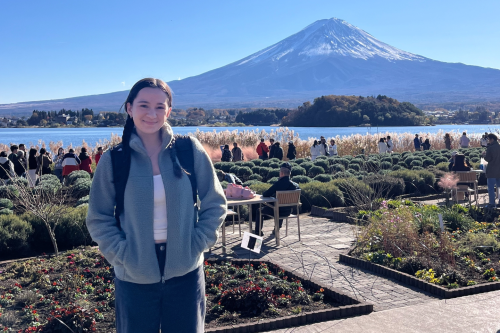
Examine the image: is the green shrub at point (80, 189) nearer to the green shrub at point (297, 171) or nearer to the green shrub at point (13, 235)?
the green shrub at point (13, 235)

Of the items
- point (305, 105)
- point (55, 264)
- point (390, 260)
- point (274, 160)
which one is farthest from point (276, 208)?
point (305, 105)

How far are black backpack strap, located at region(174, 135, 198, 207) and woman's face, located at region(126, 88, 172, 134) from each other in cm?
14

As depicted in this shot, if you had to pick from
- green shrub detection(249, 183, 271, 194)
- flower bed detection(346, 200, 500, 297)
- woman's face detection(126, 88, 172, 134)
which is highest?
woman's face detection(126, 88, 172, 134)

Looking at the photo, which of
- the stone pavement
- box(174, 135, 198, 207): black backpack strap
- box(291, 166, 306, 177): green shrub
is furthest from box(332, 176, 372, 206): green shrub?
box(174, 135, 198, 207): black backpack strap

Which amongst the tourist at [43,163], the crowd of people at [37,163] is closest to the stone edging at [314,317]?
the crowd of people at [37,163]

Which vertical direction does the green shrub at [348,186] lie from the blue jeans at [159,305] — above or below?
below

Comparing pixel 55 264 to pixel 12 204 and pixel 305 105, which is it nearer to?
pixel 12 204

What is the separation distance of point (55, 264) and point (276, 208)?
319 cm

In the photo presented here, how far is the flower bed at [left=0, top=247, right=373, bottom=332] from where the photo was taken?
4.25 metres

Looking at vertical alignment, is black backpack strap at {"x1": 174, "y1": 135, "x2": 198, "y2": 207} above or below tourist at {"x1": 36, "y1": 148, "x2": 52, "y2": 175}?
above

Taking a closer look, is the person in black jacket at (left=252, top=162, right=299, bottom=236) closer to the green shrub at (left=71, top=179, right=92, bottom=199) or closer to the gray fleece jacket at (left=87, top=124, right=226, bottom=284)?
the green shrub at (left=71, top=179, right=92, bottom=199)

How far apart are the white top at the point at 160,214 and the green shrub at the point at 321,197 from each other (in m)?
9.02

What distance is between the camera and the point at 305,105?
97.2 meters

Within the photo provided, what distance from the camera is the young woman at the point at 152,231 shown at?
2.40 metres
